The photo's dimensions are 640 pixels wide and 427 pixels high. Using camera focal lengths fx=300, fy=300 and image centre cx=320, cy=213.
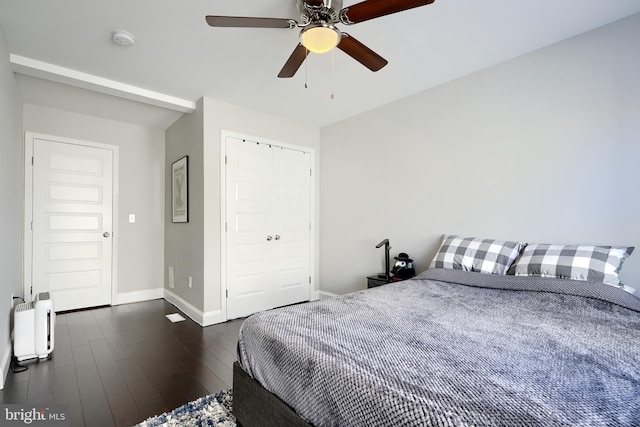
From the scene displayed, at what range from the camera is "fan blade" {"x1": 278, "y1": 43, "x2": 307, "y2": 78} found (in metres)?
1.93

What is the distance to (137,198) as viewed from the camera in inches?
166

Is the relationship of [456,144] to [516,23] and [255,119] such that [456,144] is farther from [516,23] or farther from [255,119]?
[255,119]

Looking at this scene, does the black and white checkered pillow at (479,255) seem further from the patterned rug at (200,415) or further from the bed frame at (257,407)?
the patterned rug at (200,415)

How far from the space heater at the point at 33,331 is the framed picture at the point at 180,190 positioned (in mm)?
1549

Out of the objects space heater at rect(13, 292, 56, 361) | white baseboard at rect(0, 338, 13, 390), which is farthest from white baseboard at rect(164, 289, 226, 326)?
white baseboard at rect(0, 338, 13, 390)

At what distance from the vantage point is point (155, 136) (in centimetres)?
436

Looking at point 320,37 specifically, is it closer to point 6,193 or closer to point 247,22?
point 247,22

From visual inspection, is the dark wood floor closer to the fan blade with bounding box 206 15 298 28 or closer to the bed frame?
the bed frame

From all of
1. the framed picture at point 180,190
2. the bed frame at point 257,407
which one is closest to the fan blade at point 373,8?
the bed frame at point 257,407

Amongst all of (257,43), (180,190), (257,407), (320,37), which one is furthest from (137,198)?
(257,407)

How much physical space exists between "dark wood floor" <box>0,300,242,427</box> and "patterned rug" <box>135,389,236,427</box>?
0.33ft

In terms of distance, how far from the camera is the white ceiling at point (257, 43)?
6.39 ft

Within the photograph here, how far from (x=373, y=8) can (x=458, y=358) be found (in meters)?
1.69

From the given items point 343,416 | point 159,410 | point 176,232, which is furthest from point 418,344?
point 176,232
